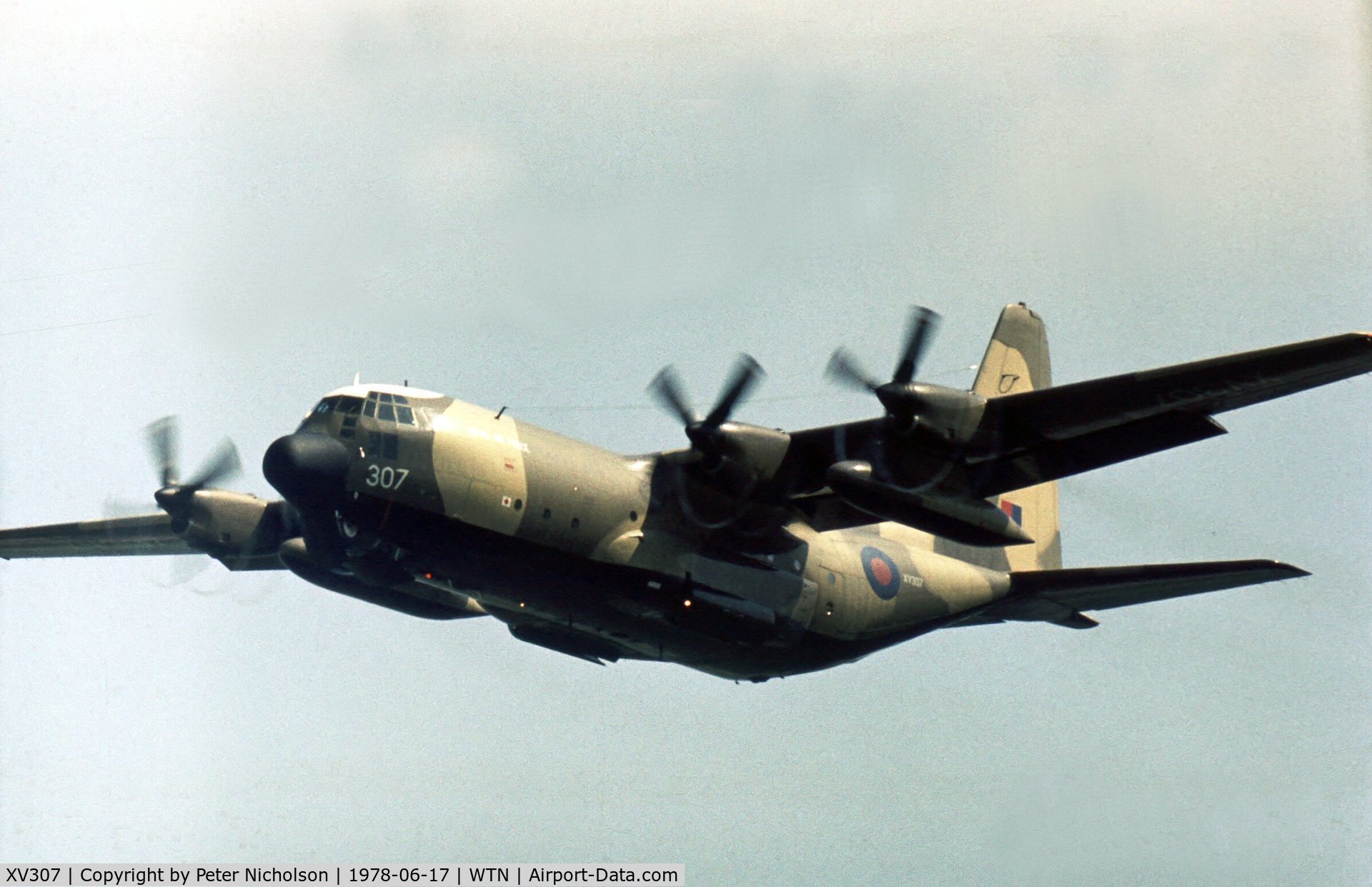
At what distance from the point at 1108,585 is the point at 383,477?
430 inches

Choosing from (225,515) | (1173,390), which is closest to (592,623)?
(225,515)

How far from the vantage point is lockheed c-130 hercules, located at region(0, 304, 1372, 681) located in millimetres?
18969

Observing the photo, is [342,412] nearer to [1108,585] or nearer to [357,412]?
[357,412]

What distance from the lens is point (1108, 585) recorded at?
22234 millimetres

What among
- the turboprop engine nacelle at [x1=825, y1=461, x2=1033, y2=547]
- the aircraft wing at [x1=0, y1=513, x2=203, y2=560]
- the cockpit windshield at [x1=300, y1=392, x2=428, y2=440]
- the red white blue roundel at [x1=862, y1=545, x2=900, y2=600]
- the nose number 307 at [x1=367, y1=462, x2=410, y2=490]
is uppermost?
the cockpit windshield at [x1=300, y1=392, x2=428, y2=440]

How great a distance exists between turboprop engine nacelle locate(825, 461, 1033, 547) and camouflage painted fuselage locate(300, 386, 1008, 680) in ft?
7.29

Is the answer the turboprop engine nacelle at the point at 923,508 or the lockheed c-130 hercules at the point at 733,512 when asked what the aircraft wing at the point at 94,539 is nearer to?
the lockheed c-130 hercules at the point at 733,512

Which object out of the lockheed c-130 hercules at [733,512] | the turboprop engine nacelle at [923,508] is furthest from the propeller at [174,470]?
the turboprop engine nacelle at [923,508]

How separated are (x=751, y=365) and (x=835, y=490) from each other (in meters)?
2.19

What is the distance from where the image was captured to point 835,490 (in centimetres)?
1984

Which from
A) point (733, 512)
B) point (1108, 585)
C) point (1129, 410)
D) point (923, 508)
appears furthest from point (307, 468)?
point (1108, 585)

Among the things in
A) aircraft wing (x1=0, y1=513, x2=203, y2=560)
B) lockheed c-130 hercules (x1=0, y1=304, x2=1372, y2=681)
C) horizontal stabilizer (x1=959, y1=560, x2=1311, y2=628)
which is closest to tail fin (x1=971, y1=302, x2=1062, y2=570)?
horizontal stabilizer (x1=959, y1=560, x2=1311, y2=628)

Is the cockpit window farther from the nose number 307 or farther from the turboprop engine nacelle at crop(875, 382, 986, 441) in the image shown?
the turboprop engine nacelle at crop(875, 382, 986, 441)

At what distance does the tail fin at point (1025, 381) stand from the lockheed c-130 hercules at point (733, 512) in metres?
3.45
